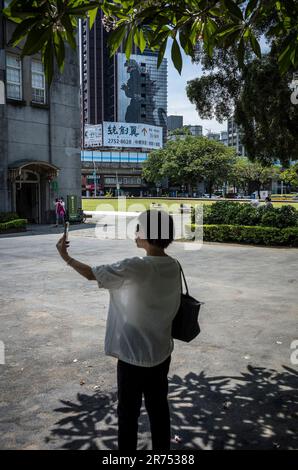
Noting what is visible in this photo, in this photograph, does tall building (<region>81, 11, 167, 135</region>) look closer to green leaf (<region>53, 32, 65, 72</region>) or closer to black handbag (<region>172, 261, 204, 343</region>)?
green leaf (<region>53, 32, 65, 72</region>)

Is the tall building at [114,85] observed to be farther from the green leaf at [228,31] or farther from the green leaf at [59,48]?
the green leaf at [59,48]

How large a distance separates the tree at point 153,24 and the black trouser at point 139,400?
2.29 meters

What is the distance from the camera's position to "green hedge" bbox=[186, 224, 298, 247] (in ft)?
57.0

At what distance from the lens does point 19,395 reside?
15.7ft

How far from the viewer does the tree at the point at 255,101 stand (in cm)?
1708

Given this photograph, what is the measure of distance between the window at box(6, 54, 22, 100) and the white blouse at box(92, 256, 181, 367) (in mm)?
26838

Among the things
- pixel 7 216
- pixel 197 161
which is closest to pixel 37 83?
pixel 7 216

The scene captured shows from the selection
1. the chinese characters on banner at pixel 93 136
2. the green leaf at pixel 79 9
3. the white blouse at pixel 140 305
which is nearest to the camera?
the white blouse at pixel 140 305

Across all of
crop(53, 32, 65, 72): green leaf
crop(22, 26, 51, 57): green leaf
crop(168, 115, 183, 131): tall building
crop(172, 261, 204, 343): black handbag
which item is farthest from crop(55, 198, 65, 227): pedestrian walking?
crop(168, 115, 183, 131): tall building

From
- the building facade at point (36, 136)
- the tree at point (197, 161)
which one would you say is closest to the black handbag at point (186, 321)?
the building facade at point (36, 136)

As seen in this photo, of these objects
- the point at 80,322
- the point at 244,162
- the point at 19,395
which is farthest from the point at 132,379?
the point at 244,162

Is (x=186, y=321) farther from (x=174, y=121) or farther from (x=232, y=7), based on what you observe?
(x=174, y=121)
